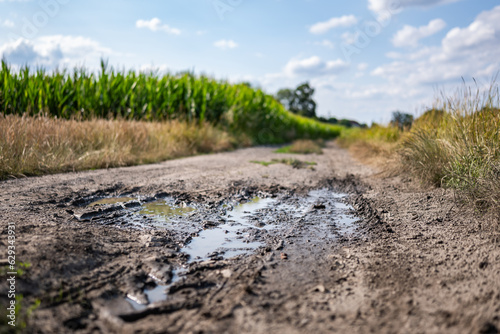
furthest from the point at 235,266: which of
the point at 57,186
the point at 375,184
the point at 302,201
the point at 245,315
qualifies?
the point at 375,184

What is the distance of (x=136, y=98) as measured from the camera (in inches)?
436

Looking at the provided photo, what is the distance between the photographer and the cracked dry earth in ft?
5.65

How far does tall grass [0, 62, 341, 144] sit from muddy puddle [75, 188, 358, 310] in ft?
17.2

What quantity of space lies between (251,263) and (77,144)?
560cm

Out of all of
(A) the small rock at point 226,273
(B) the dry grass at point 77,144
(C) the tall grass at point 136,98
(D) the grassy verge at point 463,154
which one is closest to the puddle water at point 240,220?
(A) the small rock at point 226,273

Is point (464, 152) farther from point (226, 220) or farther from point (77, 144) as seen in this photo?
point (77, 144)

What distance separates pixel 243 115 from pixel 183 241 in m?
13.0

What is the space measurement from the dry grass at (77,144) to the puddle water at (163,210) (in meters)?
2.52

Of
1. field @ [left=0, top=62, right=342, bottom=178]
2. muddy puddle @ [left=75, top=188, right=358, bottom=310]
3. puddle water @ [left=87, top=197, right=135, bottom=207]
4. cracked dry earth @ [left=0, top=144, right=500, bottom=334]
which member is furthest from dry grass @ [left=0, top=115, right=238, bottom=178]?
A: muddy puddle @ [left=75, top=188, right=358, bottom=310]

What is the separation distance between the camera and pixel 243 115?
610 inches

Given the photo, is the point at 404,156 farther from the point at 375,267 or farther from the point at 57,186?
the point at 57,186

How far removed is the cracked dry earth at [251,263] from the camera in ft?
5.65

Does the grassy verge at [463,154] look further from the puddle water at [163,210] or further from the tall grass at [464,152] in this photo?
the puddle water at [163,210]

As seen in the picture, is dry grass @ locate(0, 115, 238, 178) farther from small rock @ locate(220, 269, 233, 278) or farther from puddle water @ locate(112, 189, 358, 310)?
small rock @ locate(220, 269, 233, 278)
